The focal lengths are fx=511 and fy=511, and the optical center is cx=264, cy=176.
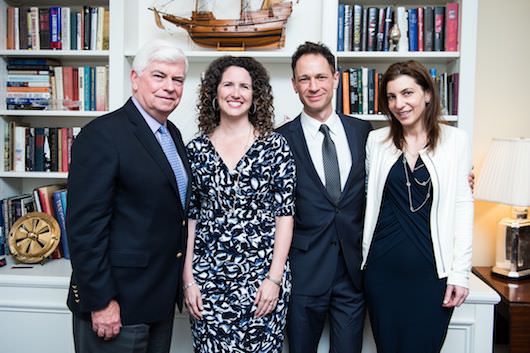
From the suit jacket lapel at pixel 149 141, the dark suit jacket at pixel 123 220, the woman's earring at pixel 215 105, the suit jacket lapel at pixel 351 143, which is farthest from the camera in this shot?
the suit jacket lapel at pixel 351 143

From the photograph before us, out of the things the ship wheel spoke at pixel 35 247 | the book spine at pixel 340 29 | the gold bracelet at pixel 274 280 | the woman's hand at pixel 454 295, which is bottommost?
the ship wheel spoke at pixel 35 247

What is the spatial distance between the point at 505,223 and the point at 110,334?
2071mm

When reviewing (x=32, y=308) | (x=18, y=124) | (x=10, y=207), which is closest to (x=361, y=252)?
(x=32, y=308)

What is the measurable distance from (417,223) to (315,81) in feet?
2.11

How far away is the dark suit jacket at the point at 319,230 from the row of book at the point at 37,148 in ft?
4.73

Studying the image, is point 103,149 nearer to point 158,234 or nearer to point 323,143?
point 158,234

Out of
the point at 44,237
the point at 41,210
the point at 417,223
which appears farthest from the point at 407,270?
the point at 41,210

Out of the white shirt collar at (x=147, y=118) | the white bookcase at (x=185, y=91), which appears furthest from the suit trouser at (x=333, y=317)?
the white shirt collar at (x=147, y=118)

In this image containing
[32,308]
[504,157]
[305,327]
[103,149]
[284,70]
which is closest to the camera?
[103,149]

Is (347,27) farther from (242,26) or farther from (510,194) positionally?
(510,194)

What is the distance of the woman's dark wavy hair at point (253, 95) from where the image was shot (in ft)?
5.88

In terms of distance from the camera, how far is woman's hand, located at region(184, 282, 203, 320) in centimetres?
173

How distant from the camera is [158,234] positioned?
1.61m

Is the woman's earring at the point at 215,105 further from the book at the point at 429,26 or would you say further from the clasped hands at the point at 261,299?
the book at the point at 429,26
